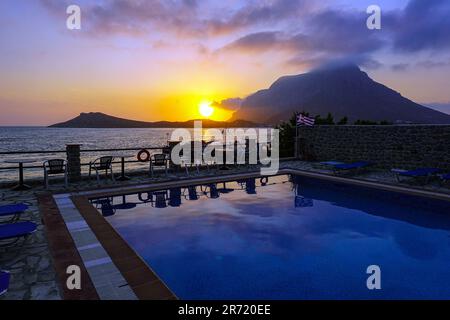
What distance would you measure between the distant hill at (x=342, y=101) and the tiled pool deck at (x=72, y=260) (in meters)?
56.7

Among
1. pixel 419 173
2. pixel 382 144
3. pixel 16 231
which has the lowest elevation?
pixel 16 231

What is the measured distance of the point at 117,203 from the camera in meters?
7.85

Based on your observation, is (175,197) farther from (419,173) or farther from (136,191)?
(419,173)

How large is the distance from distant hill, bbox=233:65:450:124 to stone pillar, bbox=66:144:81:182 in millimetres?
53774

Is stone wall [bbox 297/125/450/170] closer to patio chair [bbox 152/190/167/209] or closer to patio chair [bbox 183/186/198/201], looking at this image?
patio chair [bbox 183/186/198/201]

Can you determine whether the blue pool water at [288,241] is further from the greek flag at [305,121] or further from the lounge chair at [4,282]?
the greek flag at [305,121]

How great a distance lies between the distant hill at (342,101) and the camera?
279 feet

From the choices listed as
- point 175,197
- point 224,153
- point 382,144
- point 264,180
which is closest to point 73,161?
point 175,197

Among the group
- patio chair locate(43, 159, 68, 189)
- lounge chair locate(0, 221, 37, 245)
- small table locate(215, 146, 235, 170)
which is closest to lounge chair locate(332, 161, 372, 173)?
small table locate(215, 146, 235, 170)

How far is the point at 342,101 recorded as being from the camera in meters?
93.9

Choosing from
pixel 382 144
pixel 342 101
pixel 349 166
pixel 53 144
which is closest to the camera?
pixel 349 166

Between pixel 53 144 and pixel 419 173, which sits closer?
pixel 419 173

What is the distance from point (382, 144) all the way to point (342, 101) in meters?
89.4

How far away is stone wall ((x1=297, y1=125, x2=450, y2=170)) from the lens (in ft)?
33.7
